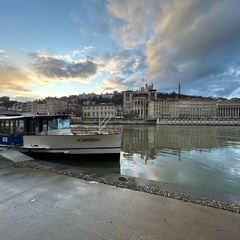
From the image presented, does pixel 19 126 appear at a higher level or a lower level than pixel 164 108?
lower

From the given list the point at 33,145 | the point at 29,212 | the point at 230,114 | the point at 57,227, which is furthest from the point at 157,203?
the point at 230,114

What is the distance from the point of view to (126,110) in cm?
16712

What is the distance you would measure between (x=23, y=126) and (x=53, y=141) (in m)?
2.43

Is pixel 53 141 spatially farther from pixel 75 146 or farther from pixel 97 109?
pixel 97 109

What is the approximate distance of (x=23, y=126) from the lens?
12.7 metres

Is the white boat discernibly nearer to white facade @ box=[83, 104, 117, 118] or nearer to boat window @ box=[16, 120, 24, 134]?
boat window @ box=[16, 120, 24, 134]

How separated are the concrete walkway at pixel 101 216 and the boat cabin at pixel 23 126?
7.34 m

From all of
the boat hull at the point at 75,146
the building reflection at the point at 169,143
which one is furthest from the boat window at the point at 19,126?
the building reflection at the point at 169,143

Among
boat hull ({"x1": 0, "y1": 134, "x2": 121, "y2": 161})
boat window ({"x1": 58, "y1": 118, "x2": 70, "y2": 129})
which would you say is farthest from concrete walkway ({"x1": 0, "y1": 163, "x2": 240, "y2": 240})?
boat window ({"x1": 58, "y1": 118, "x2": 70, "y2": 129})

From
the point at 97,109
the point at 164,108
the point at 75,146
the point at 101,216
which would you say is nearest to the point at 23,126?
the point at 75,146

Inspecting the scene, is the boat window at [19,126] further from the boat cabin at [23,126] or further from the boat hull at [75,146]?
the boat hull at [75,146]

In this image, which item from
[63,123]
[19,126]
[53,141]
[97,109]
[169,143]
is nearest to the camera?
[53,141]

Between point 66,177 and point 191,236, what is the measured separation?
4679mm

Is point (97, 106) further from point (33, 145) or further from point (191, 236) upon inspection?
point (191, 236)
